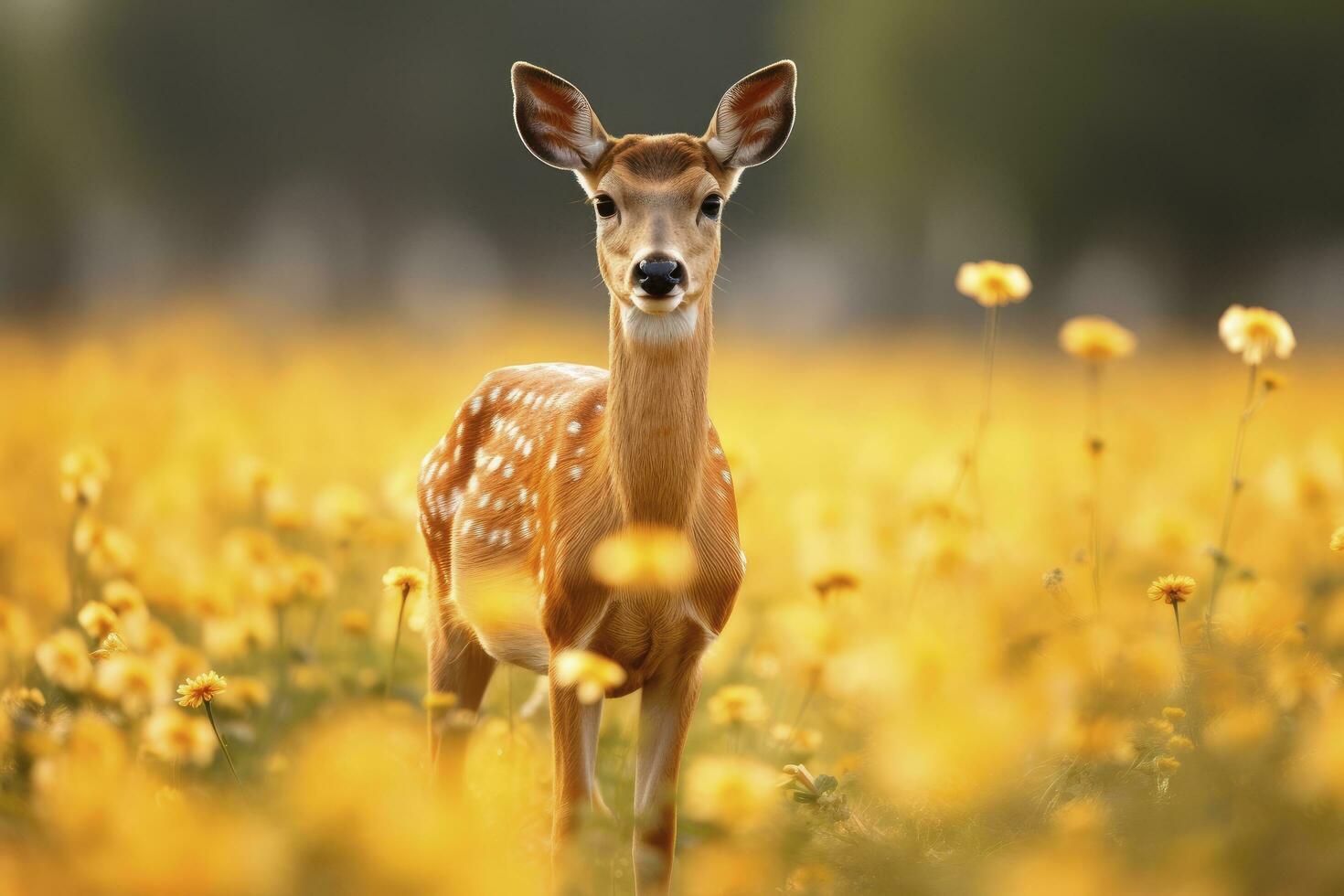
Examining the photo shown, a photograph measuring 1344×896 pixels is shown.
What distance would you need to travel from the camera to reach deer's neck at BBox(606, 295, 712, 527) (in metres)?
3.15

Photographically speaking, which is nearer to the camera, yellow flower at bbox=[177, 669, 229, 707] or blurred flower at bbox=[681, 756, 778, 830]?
blurred flower at bbox=[681, 756, 778, 830]

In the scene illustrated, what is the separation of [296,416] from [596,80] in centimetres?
717

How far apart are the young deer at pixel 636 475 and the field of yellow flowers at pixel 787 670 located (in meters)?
0.20

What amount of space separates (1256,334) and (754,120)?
4.81 feet

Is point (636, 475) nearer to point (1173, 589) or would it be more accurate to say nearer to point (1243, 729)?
point (1173, 589)

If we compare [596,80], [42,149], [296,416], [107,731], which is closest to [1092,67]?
[596,80]

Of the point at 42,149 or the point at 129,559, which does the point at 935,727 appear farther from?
the point at 42,149

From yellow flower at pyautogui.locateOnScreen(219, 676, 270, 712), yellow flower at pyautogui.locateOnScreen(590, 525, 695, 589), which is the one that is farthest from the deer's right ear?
yellow flower at pyautogui.locateOnScreen(219, 676, 270, 712)

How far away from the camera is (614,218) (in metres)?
3.33

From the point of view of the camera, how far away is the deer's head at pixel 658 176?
10.2 feet

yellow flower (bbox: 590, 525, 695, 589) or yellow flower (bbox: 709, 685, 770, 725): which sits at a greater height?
yellow flower (bbox: 590, 525, 695, 589)

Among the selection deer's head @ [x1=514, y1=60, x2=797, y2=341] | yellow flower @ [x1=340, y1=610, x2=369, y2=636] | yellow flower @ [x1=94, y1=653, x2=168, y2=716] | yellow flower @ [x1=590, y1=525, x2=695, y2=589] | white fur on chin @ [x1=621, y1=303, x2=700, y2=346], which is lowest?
yellow flower @ [x1=340, y1=610, x2=369, y2=636]

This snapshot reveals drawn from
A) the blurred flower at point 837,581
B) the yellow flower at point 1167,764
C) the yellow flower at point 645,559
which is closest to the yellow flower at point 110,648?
the yellow flower at point 645,559

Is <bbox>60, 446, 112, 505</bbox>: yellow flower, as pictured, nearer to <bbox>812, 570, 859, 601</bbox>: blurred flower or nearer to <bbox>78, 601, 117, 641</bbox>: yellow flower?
<bbox>78, 601, 117, 641</bbox>: yellow flower
